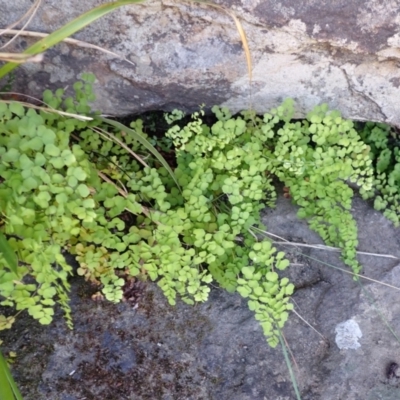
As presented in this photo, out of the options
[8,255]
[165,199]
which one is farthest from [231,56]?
[8,255]

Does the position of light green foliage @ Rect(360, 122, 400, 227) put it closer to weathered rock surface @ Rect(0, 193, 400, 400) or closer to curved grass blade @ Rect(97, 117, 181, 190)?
weathered rock surface @ Rect(0, 193, 400, 400)

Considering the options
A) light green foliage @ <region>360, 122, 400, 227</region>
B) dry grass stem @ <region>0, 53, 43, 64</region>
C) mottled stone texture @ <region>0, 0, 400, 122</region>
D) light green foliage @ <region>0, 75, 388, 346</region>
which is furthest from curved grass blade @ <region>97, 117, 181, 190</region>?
light green foliage @ <region>360, 122, 400, 227</region>

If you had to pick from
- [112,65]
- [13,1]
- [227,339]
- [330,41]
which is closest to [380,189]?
[330,41]

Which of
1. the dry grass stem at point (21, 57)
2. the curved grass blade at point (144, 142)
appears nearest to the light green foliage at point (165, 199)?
the curved grass blade at point (144, 142)

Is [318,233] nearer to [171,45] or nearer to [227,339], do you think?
[227,339]

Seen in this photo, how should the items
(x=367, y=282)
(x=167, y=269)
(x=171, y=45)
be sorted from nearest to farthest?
(x=167, y=269), (x=171, y=45), (x=367, y=282)

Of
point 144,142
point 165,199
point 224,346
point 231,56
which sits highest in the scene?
point 231,56

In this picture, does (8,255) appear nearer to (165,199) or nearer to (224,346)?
(165,199)
